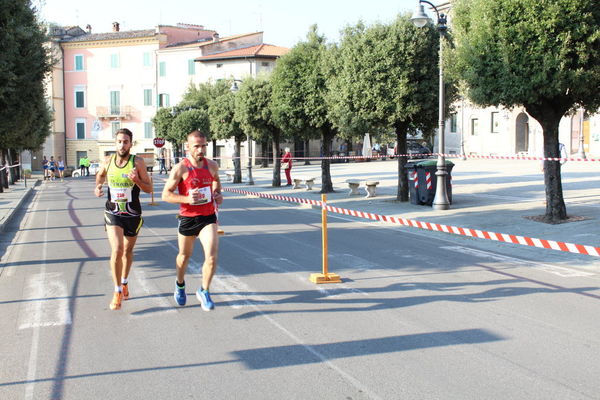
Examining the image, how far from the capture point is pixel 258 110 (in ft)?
91.1

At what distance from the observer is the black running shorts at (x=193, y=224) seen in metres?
6.54

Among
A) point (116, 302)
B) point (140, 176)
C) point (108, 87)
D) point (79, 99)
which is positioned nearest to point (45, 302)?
point (116, 302)

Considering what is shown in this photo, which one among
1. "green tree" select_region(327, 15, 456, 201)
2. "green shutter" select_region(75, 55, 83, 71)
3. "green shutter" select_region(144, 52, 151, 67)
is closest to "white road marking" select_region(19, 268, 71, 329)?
"green tree" select_region(327, 15, 456, 201)

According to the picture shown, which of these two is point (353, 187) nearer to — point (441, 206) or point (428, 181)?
point (428, 181)

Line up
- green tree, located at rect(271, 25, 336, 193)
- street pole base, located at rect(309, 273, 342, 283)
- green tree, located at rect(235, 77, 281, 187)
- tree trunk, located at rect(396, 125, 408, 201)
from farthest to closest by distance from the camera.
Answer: green tree, located at rect(235, 77, 281, 187) < green tree, located at rect(271, 25, 336, 193) < tree trunk, located at rect(396, 125, 408, 201) < street pole base, located at rect(309, 273, 342, 283)

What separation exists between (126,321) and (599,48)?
33.6ft

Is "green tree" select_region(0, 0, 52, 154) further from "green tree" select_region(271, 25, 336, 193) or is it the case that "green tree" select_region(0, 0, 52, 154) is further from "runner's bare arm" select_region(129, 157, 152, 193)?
"green tree" select_region(271, 25, 336, 193)

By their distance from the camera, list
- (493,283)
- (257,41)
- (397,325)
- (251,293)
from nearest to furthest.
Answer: (397,325) < (251,293) < (493,283) < (257,41)

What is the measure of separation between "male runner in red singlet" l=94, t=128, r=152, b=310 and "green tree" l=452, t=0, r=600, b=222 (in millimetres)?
8377

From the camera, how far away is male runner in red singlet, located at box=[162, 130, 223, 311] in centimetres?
647

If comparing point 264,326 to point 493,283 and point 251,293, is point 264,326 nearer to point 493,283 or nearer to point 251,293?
point 251,293

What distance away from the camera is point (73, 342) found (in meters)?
5.61

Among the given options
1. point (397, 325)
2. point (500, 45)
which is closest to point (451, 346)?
point (397, 325)

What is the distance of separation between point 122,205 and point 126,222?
7.6 inches
